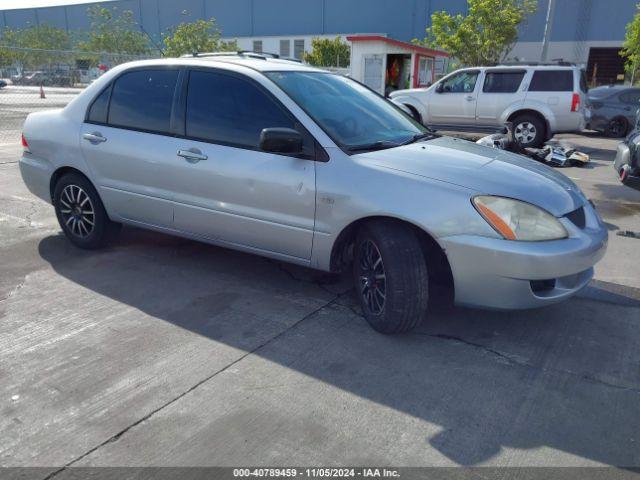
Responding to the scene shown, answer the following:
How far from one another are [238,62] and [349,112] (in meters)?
0.98

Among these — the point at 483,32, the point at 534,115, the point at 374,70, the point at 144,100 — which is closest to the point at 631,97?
the point at 534,115

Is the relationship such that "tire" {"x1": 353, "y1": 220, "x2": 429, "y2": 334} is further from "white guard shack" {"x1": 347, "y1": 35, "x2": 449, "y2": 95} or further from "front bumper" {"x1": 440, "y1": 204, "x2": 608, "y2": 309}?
"white guard shack" {"x1": 347, "y1": 35, "x2": 449, "y2": 95}

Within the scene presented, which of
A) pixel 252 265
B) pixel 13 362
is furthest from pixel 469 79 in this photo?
pixel 13 362

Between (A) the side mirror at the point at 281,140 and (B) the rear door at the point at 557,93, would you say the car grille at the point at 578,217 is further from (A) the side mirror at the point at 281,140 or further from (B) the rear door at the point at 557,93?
(B) the rear door at the point at 557,93

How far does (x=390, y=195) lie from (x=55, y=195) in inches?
134

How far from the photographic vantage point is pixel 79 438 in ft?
8.44

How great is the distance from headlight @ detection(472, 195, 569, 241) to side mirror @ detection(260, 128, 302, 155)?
1.21 m

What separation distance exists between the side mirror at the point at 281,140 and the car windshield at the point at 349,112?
264 mm

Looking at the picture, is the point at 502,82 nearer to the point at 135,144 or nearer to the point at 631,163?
the point at 631,163

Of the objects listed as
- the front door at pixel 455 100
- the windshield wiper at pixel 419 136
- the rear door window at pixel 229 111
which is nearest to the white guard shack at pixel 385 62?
the front door at pixel 455 100

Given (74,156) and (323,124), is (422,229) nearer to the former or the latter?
(323,124)

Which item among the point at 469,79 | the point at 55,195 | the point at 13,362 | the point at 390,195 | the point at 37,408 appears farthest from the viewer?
the point at 469,79

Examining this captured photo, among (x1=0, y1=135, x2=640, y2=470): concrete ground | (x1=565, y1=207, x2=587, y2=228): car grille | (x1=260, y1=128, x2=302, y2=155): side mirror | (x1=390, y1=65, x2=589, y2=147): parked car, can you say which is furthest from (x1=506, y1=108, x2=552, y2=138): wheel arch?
(x1=260, y1=128, x2=302, y2=155): side mirror

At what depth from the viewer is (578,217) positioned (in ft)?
11.7
